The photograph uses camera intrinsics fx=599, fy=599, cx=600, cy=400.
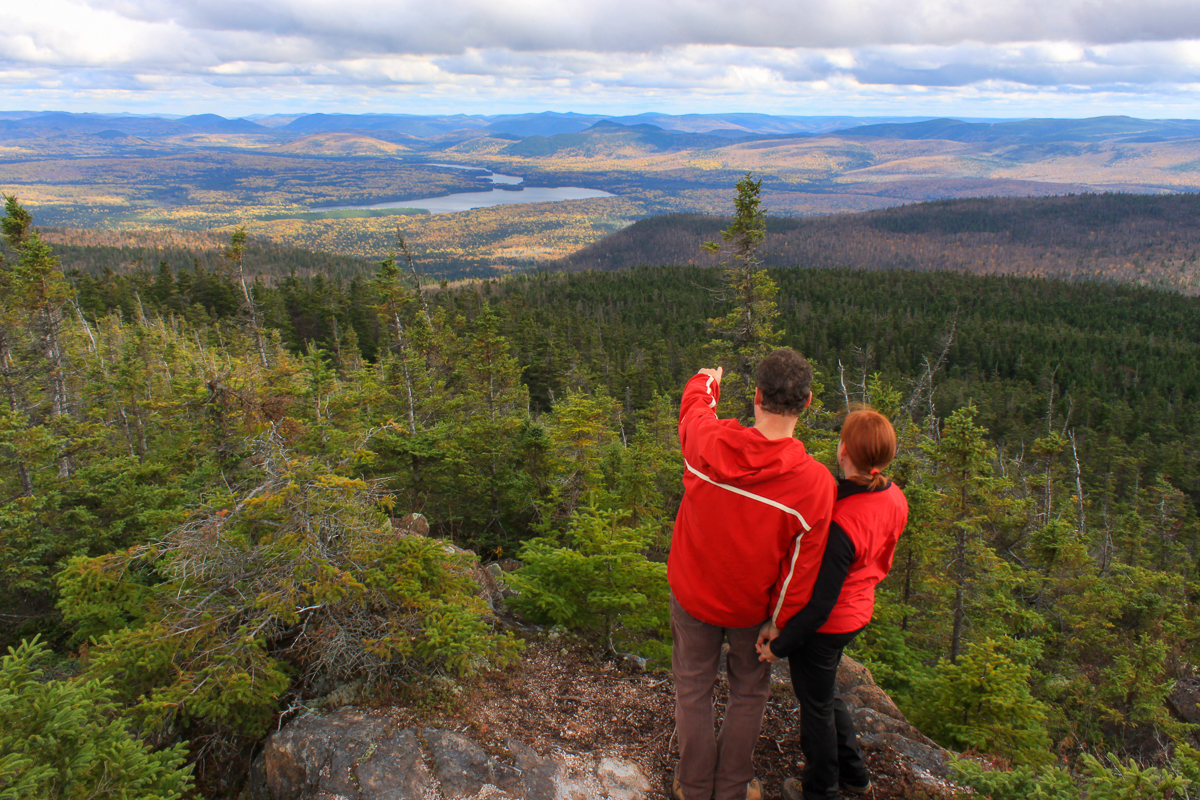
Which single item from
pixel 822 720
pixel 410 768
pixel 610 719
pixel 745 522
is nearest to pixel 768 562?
pixel 745 522

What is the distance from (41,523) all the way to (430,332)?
15.9 meters

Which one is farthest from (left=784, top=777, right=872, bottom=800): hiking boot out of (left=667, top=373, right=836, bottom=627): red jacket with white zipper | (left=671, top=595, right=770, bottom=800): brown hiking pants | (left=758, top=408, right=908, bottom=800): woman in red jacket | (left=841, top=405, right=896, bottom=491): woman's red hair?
(left=841, top=405, right=896, bottom=491): woman's red hair

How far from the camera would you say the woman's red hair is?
3789mm

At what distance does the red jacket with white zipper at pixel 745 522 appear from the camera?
11.9ft

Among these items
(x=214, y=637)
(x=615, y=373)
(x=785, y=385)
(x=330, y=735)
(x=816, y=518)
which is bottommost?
(x=615, y=373)

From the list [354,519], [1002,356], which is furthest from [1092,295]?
[354,519]

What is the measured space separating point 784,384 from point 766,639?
1.74m

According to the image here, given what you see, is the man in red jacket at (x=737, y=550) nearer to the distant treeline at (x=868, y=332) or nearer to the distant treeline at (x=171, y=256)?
the distant treeline at (x=868, y=332)

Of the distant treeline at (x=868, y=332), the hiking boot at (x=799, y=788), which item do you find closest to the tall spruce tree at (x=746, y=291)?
the distant treeline at (x=868, y=332)

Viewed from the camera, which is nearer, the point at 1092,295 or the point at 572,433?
the point at 572,433

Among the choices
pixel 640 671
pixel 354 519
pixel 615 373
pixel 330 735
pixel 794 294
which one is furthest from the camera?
pixel 794 294

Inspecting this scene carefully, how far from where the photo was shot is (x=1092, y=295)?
122750 millimetres

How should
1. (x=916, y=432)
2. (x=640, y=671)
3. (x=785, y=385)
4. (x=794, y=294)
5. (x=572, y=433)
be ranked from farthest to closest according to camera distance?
(x=794, y=294), (x=916, y=432), (x=572, y=433), (x=640, y=671), (x=785, y=385)

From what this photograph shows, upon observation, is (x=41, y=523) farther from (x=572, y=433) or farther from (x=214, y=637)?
(x=572, y=433)
